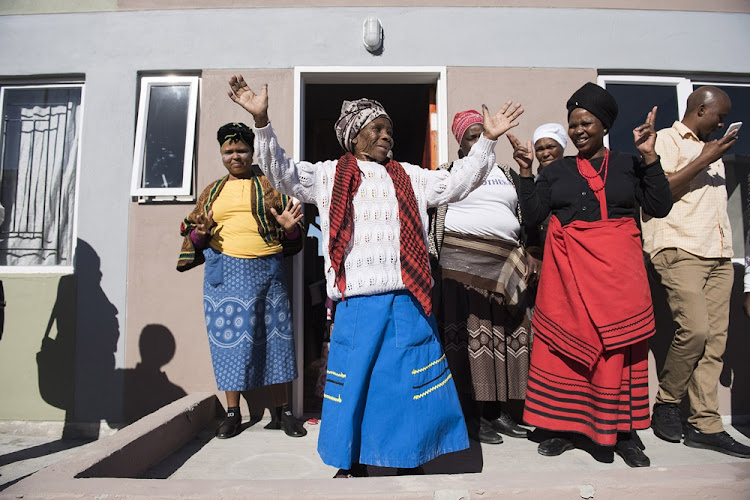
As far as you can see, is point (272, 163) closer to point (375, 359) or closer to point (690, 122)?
point (375, 359)

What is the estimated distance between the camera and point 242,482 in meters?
1.96

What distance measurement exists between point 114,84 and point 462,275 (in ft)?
10.2

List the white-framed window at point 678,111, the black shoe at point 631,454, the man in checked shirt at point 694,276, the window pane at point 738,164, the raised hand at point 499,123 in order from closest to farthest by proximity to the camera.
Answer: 1. the raised hand at point 499,123
2. the black shoe at point 631,454
3. the man in checked shirt at point 694,276
4. the white-framed window at point 678,111
5. the window pane at point 738,164

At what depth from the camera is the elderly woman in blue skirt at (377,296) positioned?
2143 millimetres

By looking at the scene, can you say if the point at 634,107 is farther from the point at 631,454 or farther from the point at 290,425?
the point at 290,425

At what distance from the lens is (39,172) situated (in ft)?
13.6

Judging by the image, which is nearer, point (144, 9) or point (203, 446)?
point (203, 446)

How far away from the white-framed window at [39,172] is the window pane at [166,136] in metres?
0.66

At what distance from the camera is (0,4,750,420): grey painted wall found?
396 cm

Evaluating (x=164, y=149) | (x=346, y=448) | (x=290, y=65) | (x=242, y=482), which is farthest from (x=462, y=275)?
(x=164, y=149)

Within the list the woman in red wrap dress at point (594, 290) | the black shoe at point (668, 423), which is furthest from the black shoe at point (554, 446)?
the black shoe at point (668, 423)

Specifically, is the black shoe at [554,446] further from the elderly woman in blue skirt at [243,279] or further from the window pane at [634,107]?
the window pane at [634,107]

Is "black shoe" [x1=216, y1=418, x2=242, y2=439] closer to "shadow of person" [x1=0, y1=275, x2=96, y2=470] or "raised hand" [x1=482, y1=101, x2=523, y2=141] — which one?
"shadow of person" [x1=0, y1=275, x2=96, y2=470]

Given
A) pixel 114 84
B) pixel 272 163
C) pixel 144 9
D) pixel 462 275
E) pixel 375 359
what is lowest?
pixel 375 359
